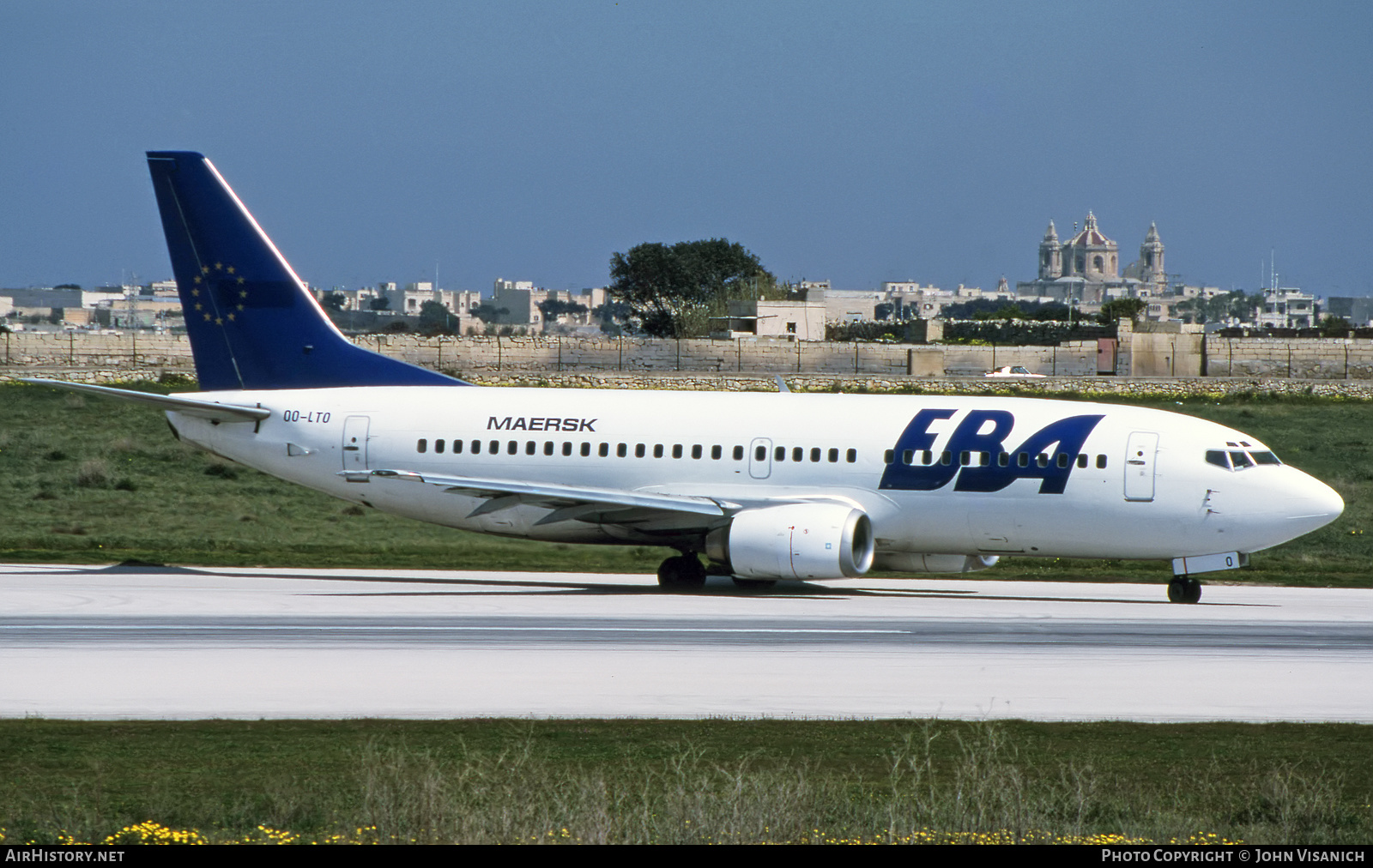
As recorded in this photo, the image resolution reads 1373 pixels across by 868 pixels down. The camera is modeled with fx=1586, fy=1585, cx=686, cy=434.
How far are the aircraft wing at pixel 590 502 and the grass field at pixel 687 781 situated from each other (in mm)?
13466

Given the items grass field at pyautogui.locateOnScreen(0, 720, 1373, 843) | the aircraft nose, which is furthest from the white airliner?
grass field at pyautogui.locateOnScreen(0, 720, 1373, 843)

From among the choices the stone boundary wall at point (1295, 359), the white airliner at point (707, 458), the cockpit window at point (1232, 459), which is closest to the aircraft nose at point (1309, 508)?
the white airliner at point (707, 458)

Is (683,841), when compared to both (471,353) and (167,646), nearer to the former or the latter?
(167,646)

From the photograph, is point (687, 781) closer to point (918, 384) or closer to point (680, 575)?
point (680, 575)

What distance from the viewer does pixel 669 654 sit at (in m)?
23.3

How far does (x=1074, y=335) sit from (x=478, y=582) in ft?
418

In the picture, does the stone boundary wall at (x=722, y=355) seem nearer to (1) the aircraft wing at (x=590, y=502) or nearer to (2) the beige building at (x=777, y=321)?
(2) the beige building at (x=777, y=321)

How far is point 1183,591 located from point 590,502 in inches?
469

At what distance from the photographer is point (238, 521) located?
43.4 metres

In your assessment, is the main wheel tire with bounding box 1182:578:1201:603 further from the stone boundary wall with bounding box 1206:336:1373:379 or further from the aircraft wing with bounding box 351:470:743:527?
the stone boundary wall with bounding box 1206:336:1373:379

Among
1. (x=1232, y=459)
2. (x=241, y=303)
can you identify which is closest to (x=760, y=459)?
(x=1232, y=459)

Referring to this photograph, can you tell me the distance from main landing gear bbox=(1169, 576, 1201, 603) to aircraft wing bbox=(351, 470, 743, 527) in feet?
28.9

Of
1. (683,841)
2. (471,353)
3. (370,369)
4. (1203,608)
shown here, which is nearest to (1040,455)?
(1203,608)

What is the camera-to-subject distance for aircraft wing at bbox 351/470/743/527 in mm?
31406
